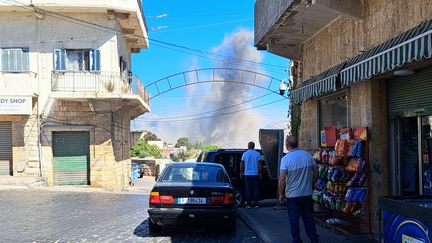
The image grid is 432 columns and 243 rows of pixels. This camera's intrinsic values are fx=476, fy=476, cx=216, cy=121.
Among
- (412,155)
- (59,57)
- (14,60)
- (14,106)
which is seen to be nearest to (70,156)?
(14,106)

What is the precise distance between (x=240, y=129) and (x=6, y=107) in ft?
133

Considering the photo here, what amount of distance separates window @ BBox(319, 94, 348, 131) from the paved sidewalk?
2.23 m

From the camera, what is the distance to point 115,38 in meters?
23.2

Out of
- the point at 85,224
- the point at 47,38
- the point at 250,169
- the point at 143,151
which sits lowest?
the point at 143,151

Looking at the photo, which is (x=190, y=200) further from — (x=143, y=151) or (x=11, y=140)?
(x=143, y=151)

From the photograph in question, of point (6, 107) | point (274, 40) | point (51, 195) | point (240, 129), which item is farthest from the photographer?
point (240, 129)

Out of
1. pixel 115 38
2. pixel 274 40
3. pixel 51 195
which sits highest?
pixel 115 38

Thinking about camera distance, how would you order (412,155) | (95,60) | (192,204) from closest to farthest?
(412,155) → (192,204) → (95,60)

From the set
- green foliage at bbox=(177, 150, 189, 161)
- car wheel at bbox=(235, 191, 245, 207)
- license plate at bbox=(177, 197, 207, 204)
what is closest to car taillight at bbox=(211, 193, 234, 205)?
license plate at bbox=(177, 197, 207, 204)

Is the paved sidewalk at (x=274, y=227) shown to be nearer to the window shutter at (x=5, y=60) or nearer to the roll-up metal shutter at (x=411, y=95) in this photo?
the roll-up metal shutter at (x=411, y=95)

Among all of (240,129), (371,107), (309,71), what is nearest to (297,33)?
(309,71)

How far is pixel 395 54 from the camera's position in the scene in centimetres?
582

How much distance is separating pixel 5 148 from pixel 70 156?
3.09m

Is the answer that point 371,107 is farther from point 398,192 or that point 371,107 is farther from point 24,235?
point 24,235
